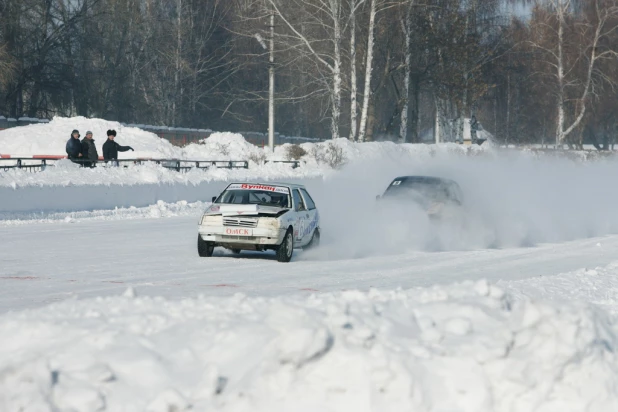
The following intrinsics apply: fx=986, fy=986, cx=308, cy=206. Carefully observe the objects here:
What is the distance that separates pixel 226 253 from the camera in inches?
706

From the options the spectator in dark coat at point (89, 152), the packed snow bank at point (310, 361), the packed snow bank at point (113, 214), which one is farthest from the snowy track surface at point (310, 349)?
the spectator in dark coat at point (89, 152)

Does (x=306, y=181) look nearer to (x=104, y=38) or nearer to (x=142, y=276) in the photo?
(x=142, y=276)

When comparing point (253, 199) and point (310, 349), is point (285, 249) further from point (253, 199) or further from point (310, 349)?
point (310, 349)

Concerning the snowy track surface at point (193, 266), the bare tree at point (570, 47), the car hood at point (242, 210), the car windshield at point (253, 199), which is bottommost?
the snowy track surface at point (193, 266)

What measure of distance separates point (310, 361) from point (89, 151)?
78.8ft

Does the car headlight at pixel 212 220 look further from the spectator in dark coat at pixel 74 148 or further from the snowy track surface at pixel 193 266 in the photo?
the spectator in dark coat at pixel 74 148

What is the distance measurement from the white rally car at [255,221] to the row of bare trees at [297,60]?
26745 mm

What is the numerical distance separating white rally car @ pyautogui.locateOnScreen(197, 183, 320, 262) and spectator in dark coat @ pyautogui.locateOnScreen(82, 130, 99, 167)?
1264 centimetres

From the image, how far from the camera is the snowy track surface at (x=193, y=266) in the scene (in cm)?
1279

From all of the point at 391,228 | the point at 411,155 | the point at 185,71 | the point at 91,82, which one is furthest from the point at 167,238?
the point at 185,71

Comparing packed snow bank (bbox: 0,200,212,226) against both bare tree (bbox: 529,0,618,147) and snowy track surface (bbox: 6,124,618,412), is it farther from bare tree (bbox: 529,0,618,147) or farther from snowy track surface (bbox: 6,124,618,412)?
bare tree (bbox: 529,0,618,147)

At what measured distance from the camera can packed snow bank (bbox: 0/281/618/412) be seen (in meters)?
5.99

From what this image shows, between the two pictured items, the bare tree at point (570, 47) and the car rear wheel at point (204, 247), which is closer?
the car rear wheel at point (204, 247)

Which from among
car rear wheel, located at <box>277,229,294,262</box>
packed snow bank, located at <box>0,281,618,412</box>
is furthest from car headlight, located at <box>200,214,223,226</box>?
packed snow bank, located at <box>0,281,618,412</box>
